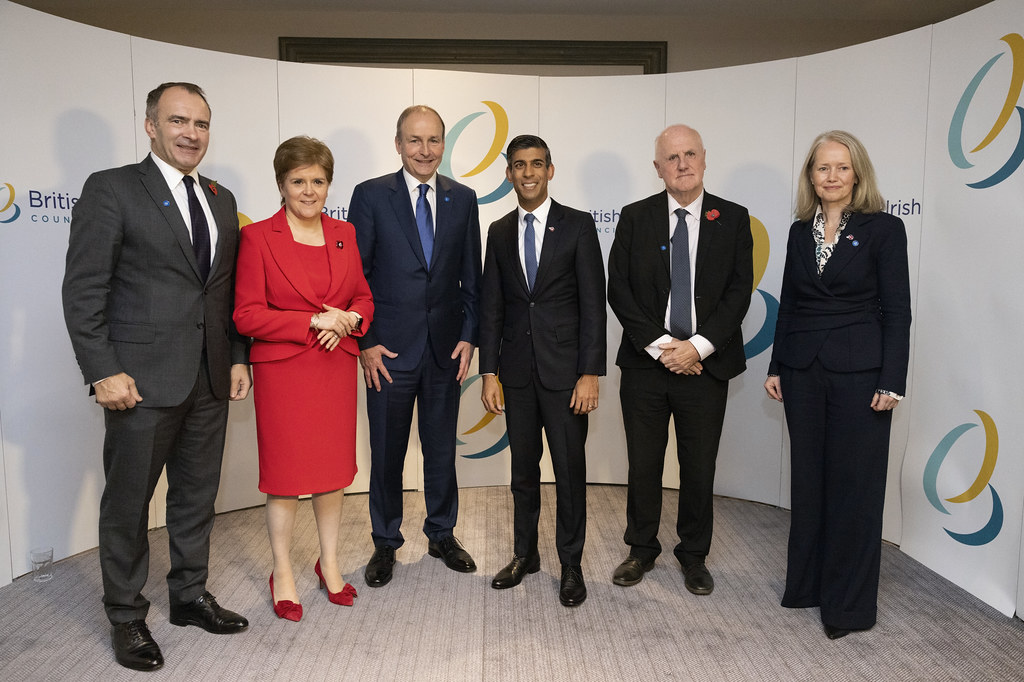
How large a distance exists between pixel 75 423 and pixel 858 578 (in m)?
3.54

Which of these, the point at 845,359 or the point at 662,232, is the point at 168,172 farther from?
the point at 845,359

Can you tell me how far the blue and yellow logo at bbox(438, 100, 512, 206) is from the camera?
14.7 ft

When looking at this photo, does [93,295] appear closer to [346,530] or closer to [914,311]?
[346,530]

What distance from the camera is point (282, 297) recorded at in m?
2.68

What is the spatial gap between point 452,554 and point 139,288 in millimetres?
1789

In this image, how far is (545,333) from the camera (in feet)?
9.64

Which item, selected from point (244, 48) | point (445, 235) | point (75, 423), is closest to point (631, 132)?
point (445, 235)

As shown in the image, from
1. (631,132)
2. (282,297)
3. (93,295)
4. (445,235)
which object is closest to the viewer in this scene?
(93,295)

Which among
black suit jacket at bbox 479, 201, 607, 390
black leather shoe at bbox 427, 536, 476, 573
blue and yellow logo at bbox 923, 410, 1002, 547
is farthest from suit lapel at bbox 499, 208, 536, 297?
blue and yellow logo at bbox 923, 410, 1002, 547

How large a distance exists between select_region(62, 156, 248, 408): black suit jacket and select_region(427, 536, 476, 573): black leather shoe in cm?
144

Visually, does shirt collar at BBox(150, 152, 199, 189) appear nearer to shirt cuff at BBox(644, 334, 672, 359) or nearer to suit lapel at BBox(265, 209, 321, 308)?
suit lapel at BBox(265, 209, 321, 308)

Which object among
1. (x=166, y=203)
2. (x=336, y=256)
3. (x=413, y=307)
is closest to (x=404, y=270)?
(x=413, y=307)

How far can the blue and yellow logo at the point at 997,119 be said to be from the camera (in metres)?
2.93

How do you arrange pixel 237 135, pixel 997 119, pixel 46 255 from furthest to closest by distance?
1. pixel 237 135
2. pixel 46 255
3. pixel 997 119
